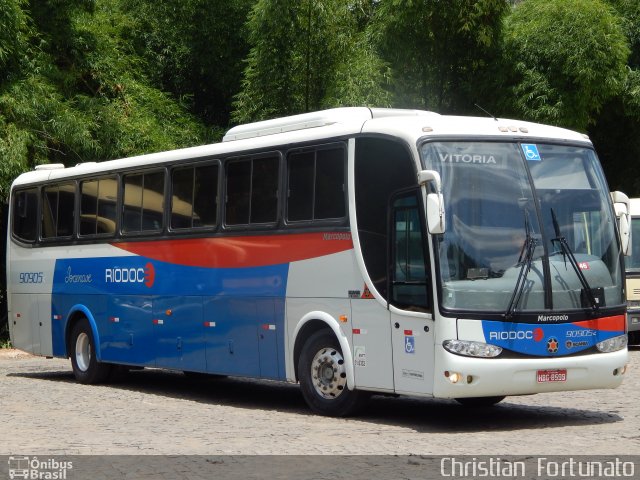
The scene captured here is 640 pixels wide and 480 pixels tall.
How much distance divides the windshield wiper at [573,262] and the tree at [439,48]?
15501mm

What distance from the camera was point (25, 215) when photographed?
20.8 m

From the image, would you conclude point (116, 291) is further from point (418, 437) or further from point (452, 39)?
point (452, 39)

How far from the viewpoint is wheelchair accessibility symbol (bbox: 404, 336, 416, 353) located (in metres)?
12.4

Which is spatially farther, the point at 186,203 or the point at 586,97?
the point at 586,97

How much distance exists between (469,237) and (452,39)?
16864mm

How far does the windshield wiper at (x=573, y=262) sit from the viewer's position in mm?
12586

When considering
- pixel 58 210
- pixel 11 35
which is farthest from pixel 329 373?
pixel 11 35

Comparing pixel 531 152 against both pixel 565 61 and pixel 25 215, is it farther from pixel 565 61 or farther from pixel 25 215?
pixel 565 61

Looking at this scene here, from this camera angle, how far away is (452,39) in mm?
28438

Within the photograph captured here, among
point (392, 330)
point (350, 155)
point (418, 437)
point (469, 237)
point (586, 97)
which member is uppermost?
point (586, 97)

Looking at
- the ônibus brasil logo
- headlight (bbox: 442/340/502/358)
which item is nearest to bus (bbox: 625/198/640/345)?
the ônibus brasil logo

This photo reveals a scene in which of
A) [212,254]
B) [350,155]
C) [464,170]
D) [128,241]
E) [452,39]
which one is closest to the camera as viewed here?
[464,170]

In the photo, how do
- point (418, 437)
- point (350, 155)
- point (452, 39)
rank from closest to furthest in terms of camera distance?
point (418, 437), point (350, 155), point (452, 39)

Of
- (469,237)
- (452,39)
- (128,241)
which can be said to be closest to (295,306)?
(469,237)
